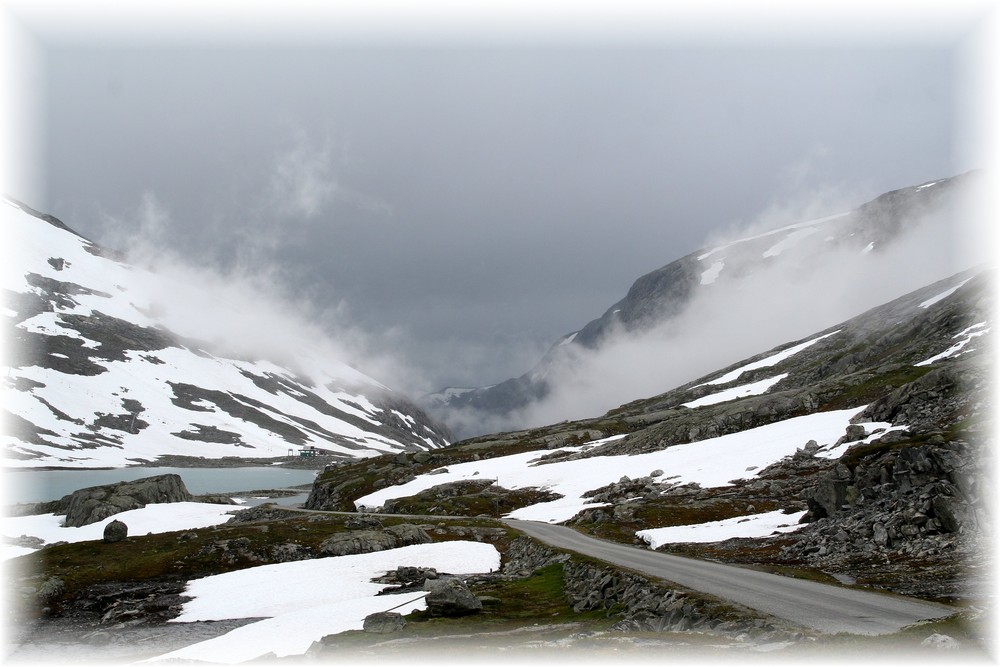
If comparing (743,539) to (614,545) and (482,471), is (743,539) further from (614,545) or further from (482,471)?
(482,471)

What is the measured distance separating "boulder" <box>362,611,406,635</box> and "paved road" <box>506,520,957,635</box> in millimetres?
14580

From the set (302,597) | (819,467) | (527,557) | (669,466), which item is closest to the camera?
(302,597)

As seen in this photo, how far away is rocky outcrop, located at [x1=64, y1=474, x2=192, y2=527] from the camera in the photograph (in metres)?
88.0

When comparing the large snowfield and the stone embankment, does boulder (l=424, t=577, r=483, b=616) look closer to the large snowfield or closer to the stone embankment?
the stone embankment

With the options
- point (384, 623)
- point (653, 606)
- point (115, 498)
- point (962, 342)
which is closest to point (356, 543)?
point (384, 623)

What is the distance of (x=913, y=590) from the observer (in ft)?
103

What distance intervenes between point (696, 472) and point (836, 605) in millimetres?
64623

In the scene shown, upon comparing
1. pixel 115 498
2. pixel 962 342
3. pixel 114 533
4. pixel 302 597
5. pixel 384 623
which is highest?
pixel 115 498

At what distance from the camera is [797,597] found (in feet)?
99.8

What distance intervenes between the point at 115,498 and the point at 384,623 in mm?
75837

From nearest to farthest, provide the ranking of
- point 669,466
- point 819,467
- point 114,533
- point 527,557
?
point 527,557 → point 114,533 → point 819,467 → point 669,466

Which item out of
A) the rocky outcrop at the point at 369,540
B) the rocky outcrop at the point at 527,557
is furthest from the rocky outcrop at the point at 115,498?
the rocky outcrop at the point at 527,557

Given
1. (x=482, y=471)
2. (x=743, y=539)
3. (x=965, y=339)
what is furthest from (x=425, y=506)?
(x=965, y=339)

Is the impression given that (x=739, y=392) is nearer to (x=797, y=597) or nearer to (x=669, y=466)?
(x=669, y=466)
